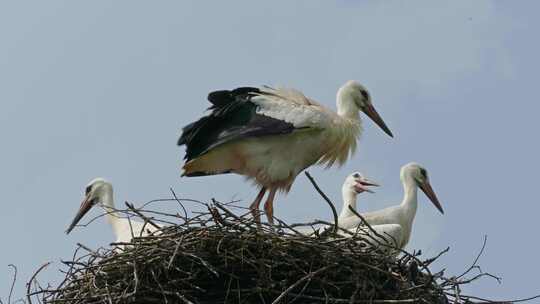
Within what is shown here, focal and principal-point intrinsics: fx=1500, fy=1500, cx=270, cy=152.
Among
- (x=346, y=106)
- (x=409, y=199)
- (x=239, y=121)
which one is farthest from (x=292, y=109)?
(x=409, y=199)

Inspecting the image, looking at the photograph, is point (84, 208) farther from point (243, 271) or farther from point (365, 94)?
point (243, 271)

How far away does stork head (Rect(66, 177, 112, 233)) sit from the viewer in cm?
1212

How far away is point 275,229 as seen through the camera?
8359 millimetres

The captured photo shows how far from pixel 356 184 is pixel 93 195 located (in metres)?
2.46

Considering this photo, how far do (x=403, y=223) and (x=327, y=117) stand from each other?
1543mm

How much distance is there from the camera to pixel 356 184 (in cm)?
1329

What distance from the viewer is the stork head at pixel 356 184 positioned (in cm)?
1323

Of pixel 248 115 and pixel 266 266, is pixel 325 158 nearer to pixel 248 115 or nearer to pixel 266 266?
pixel 248 115

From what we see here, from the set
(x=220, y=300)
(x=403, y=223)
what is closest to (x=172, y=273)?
(x=220, y=300)

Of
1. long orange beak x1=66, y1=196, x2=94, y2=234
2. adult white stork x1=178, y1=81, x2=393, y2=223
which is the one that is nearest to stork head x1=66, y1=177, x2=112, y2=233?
long orange beak x1=66, y1=196, x2=94, y2=234

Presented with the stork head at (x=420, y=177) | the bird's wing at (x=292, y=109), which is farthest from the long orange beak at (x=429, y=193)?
the bird's wing at (x=292, y=109)

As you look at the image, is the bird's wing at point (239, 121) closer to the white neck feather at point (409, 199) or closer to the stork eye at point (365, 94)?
the stork eye at point (365, 94)

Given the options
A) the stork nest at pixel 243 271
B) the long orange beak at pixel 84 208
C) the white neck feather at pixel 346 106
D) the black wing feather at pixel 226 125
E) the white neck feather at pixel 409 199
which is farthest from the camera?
the long orange beak at pixel 84 208

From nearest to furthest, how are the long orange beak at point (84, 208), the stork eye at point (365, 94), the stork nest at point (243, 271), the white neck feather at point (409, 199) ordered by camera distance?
the stork nest at point (243, 271)
the stork eye at point (365, 94)
the white neck feather at point (409, 199)
the long orange beak at point (84, 208)
